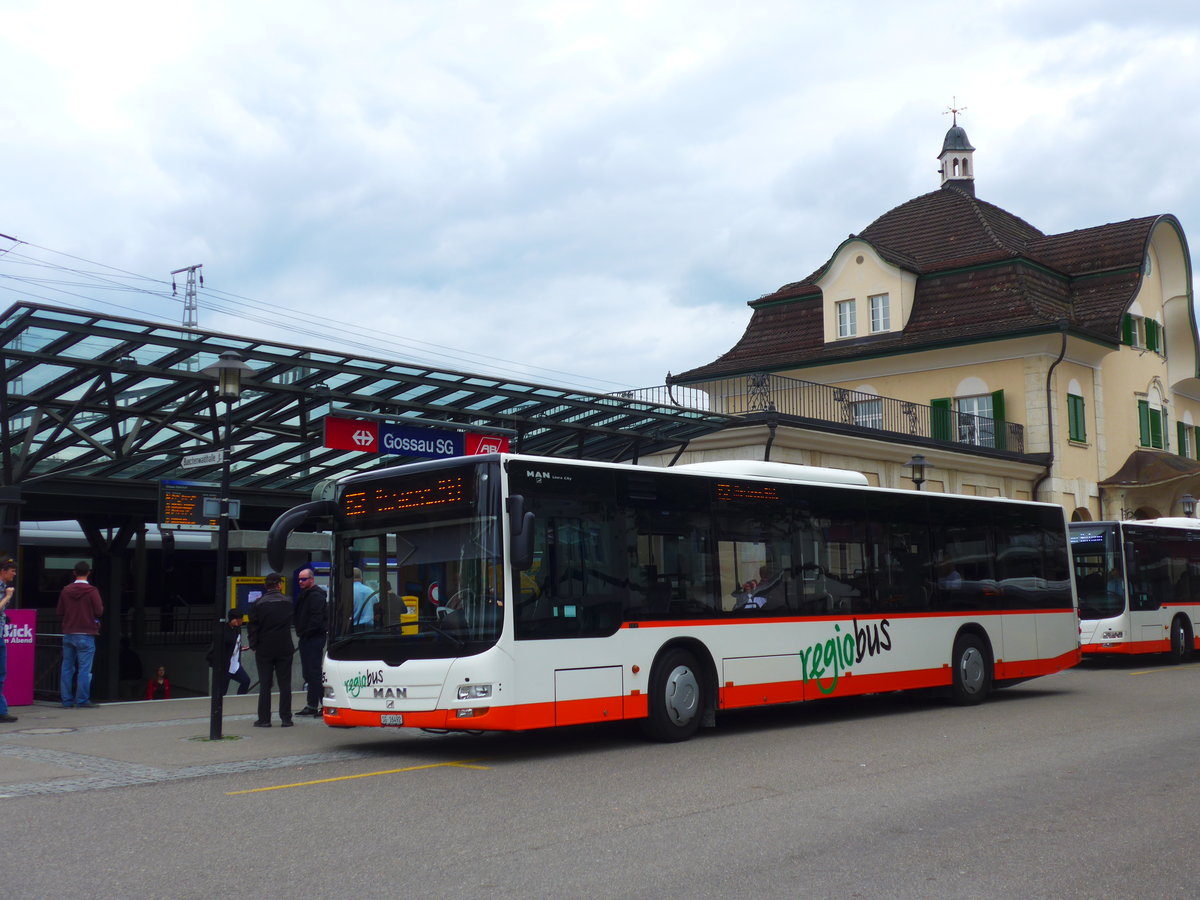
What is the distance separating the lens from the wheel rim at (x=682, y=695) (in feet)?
40.5

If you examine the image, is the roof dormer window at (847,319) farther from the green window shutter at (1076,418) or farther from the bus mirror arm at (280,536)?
the bus mirror arm at (280,536)

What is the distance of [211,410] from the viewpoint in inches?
713

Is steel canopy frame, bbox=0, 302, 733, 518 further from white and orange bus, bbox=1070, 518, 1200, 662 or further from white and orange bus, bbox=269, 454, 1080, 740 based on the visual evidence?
white and orange bus, bbox=1070, 518, 1200, 662

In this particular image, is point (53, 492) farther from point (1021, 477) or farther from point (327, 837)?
point (1021, 477)

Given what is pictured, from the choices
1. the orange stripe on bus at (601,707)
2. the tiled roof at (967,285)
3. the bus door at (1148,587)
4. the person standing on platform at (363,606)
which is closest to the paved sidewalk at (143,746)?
the orange stripe on bus at (601,707)

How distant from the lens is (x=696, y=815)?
818 centimetres

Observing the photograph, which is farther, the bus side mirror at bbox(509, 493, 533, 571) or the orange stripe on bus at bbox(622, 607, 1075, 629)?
the orange stripe on bus at bbox(622, 607, 1075, 629)

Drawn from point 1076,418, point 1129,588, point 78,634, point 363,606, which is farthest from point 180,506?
point 1076,418

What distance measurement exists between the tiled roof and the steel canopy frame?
14.1 metres

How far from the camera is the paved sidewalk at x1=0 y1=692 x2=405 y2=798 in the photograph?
1042cm

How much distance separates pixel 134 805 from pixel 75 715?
23.9 feet

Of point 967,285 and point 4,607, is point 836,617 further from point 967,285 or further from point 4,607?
point 967,285

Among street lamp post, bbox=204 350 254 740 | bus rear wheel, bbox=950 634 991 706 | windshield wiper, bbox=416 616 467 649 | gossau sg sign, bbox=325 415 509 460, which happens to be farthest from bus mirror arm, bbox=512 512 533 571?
bus rear wheel, bbox=950 634 991 706

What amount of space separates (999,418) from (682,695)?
2475 cm
